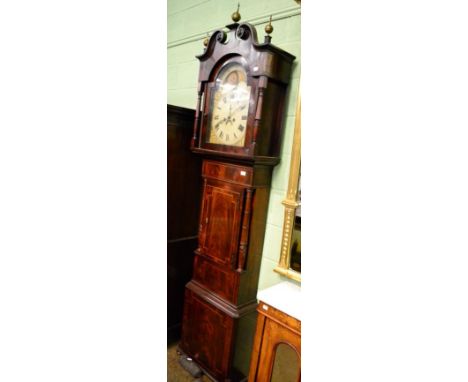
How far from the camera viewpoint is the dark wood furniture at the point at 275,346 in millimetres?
1195

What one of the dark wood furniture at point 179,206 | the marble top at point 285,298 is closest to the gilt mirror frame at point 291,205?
the marble top at point 285,298

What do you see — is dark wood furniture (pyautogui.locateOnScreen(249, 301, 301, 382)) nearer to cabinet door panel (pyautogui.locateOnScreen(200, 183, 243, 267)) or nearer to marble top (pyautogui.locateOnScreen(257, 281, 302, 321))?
marble top (pyautogui.locateOnScreen(257, 281, 302, 321))

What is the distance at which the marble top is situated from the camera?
1231 millimetres

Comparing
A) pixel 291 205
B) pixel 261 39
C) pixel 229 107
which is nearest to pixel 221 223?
pixel 291 205

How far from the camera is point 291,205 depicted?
147 cm

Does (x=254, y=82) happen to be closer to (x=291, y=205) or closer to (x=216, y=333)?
(x=291, y=205)

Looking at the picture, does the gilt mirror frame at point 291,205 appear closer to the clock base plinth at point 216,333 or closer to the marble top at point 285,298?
the marble top at point 285,298

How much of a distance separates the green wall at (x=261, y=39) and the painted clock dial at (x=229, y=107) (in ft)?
0.83

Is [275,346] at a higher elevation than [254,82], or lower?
lower

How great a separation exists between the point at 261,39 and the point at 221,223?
107 centimetres

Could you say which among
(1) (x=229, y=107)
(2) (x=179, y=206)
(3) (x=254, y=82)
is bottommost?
(2) (x=179, y=206)
